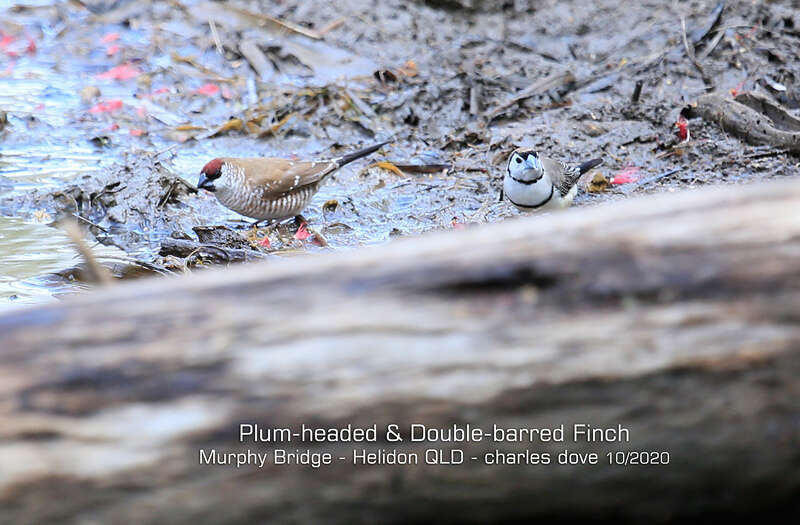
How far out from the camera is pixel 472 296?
2422 millimetres

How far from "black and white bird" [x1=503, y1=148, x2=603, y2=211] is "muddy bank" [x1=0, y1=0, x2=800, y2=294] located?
1.57 ft

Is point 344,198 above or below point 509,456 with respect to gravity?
below

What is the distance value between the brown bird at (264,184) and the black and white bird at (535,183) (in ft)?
5.16

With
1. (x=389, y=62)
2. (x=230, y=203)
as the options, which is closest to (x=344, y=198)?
(x=230, y=203)

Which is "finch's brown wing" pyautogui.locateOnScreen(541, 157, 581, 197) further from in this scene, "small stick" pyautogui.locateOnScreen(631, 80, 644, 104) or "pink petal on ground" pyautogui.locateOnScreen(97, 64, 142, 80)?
"pink petal on ground" pyautogui.locateOnScreen(97, 64, 142, 80)

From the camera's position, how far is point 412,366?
7.82 ft

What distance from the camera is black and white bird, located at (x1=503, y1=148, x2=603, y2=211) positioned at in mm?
6793

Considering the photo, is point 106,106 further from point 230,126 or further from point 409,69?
point 409,69

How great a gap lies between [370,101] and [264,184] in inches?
102

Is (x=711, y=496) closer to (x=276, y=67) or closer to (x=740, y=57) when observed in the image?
(x=740, y=57)

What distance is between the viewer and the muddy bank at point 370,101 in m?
7.72

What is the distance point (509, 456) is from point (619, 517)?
405mm

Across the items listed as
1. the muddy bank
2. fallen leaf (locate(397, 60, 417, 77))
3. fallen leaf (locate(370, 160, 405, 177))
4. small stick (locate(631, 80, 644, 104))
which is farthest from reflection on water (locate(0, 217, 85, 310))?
small stick (locate(631, 80, 644, 104))

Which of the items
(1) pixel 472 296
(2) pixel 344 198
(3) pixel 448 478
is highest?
(1) pixel 472 296
